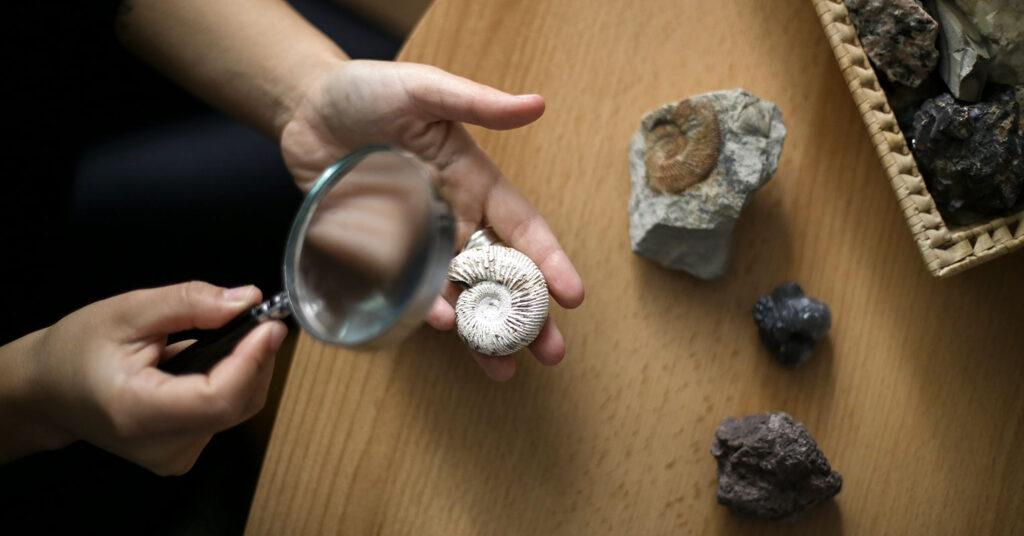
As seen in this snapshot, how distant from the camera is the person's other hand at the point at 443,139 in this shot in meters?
1.04

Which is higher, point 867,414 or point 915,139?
point 915,139

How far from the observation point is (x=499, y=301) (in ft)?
3.50

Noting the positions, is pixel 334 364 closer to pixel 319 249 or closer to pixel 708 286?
pixel 319 249

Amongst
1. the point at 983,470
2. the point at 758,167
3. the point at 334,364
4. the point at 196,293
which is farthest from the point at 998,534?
the point at 196,293

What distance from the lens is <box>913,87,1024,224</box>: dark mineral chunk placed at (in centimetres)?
106

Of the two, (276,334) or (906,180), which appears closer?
(276,334)

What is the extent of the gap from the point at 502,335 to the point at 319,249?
318mm

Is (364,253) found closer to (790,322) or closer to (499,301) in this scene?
(499,301)

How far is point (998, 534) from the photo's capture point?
46.4 inches

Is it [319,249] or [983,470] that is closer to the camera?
[319,249]

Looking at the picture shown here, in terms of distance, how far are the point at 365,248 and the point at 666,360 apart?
0.56m

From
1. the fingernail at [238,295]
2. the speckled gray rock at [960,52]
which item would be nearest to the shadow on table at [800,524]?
the speckled gray rock at [960,52]

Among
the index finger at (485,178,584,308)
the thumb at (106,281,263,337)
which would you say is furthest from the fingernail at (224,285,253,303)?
the index finger at (485,178,584,308)

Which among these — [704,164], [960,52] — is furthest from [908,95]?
[704,164]
